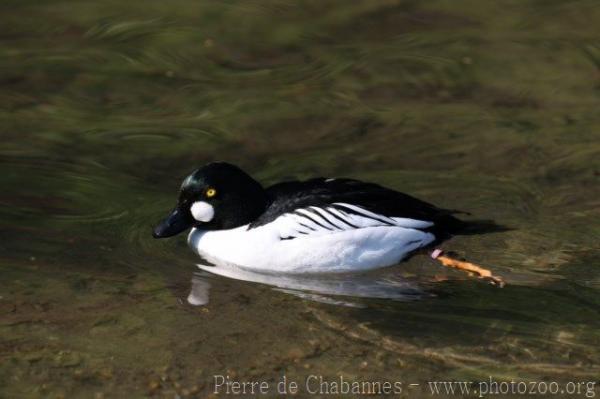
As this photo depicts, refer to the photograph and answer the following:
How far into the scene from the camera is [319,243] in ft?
27.1

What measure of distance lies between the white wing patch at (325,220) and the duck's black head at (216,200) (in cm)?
28

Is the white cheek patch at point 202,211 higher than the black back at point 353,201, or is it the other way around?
the black back at point 353,201

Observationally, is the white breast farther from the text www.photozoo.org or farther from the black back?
the text www.photozoo.org

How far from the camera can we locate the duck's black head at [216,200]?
27.8ft

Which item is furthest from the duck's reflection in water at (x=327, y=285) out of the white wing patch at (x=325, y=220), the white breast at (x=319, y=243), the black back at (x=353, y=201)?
the black back at (x=353, y=201)

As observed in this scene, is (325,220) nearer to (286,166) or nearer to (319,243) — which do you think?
(319,243)

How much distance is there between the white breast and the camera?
827 centimetres

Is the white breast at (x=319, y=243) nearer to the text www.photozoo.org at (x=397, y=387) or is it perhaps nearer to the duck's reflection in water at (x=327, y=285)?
the duck's reflection in water at (x=327, y=285)

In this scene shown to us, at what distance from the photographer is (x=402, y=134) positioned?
1079 cm

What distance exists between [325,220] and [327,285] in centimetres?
49

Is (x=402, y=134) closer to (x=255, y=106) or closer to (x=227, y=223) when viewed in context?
(x=255, y=106)

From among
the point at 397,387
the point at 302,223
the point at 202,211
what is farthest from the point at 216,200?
the point at 397,387

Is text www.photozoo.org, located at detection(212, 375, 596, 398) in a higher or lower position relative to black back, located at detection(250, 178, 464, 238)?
lower

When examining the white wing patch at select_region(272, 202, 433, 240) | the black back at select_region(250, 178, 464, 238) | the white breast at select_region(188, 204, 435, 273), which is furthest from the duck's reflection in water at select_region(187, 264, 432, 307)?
the black back at select_region(250, 178, 464, 238)
